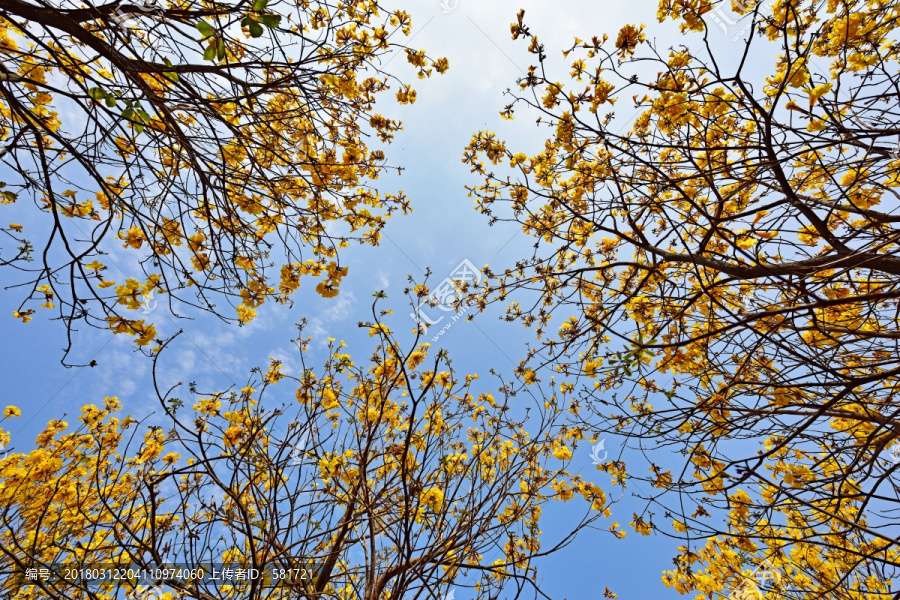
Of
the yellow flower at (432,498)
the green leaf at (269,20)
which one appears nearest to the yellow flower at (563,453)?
the yellow flower at (432,498)

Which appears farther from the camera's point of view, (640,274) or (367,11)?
(640,274)

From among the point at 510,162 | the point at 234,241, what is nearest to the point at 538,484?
the point at 510,162

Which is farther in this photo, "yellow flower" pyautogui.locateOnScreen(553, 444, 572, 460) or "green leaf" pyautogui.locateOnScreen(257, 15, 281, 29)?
"yellow flower" pyautogui.locateOnScreen(553, 444, 572, 460)

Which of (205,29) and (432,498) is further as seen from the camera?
(432,498)

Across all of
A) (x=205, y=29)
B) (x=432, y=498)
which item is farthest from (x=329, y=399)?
(x=205, y=29)

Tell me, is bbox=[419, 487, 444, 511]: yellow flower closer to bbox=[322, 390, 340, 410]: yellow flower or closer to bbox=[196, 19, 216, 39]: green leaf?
bbox=[322, 390, 340, 410]: yellow flower

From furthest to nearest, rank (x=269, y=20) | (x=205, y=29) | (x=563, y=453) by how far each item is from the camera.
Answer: (x=563, y=453) < (x=205, y=29) < (x=269, y=20)

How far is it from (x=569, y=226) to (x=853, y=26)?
2.10 m

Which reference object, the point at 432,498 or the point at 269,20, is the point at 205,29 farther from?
the point at 432,498

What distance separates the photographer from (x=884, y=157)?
2268mm

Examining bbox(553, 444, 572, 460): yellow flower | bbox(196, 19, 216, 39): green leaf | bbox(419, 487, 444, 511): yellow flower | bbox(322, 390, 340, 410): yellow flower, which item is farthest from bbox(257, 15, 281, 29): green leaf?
bbox(553, 444, 572, 460): yellow flower

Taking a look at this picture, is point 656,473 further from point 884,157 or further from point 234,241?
point 234,241

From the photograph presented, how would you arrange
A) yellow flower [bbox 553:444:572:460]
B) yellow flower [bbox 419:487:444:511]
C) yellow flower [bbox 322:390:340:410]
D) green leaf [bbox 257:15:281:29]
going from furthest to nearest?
1. yellow flower [bbox 553:444:572:460]
2. yellow flower [bbox 419:487:444:511]
3. yellow flower [bbox 322:390:340:410]
4. green leaf [bbox 257:15:281:29]

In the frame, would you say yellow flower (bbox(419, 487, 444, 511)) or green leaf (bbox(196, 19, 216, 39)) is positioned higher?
green leaf (bbox(196, 19, 216, 39))
